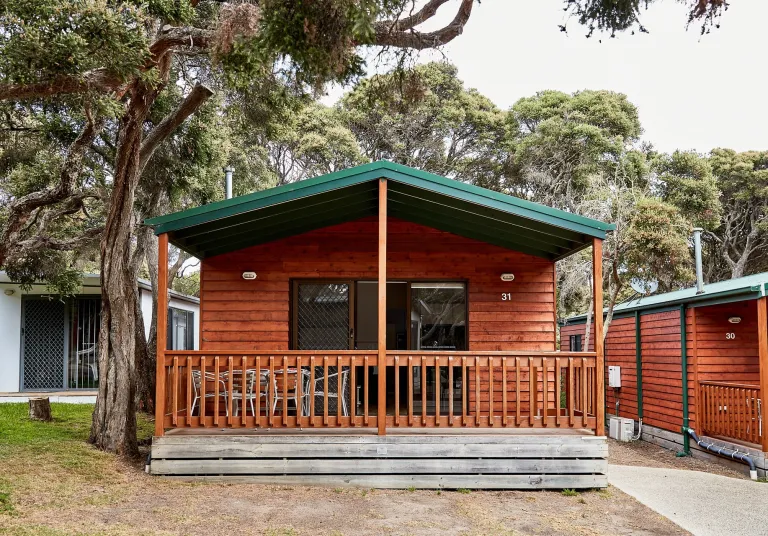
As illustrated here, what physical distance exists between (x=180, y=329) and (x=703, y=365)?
12.0 m

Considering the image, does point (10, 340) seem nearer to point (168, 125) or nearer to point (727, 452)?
point (168, 125)

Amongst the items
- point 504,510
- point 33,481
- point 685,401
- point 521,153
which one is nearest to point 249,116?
point 33,481

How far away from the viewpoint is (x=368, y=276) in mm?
9125

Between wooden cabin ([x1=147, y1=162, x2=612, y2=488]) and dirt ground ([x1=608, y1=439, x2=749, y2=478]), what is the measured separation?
2106 mm

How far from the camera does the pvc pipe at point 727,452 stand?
8.94 meters

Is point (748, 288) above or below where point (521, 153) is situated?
below

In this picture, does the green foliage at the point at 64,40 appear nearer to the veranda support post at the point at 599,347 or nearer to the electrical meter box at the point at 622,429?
the veranda support post at the point at 599,347

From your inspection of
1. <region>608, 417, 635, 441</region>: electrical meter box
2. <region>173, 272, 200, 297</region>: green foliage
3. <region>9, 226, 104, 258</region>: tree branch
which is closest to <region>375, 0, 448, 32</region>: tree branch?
<region>9, 226, 104, 258</region>: tree branch

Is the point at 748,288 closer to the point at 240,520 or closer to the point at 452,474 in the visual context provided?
the point at 452,474

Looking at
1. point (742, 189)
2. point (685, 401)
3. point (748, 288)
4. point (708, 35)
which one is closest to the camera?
point (708, 35)

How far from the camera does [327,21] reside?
604 centimetres

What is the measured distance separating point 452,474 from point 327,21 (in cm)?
437

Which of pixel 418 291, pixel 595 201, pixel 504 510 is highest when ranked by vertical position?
pixel 595 201

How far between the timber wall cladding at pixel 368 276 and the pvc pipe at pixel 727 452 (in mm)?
2896
